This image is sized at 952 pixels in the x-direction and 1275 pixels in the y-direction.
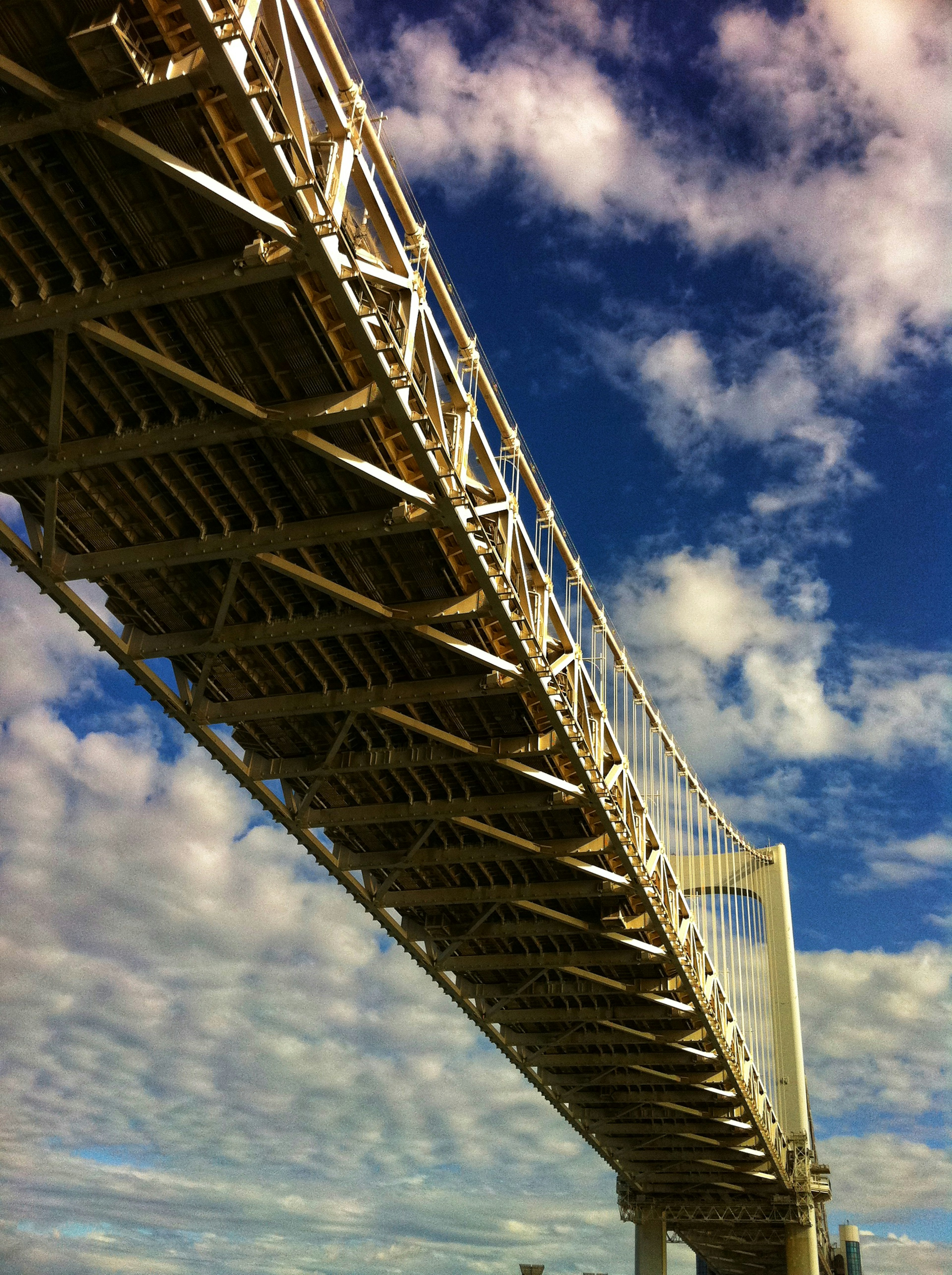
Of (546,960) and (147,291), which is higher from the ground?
(147,291)

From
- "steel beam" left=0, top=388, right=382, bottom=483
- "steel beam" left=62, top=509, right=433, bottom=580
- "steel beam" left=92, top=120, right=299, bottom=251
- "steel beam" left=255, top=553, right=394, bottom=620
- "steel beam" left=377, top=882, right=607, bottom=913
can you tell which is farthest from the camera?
"steel beam" left=377, top=882, right=607, bottom=913

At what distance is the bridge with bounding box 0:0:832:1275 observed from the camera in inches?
573

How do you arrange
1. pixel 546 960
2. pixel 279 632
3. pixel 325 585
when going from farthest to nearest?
pixel 546 960 < pixel 279 632 < pixel 325 585

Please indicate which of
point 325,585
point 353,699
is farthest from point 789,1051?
point 325,585

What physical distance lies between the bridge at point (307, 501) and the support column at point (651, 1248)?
2390 centimetres

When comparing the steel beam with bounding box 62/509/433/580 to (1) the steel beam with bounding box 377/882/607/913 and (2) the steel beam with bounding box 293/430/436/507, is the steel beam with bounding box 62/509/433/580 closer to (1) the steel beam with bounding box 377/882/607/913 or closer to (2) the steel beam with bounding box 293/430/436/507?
(2) the steel beam with bounding box 293/430/436/507

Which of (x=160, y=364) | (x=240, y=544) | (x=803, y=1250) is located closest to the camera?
(x=160, y=364)

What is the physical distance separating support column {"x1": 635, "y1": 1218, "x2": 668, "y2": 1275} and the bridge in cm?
2390

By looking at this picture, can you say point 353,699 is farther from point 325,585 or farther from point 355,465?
point 355,465

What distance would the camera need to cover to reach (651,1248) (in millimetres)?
58531

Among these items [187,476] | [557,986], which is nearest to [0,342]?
[187,476]

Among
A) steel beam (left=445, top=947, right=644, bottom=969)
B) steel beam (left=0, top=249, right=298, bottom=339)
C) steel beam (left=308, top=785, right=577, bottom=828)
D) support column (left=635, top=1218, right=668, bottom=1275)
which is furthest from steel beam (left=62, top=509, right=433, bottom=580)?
support column (left=635, top=1218, right=668, bottom=1275)

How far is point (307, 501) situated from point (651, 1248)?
5133 cm

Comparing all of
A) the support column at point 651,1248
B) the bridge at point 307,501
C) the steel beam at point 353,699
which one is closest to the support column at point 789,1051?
the support column at point 651,1248
